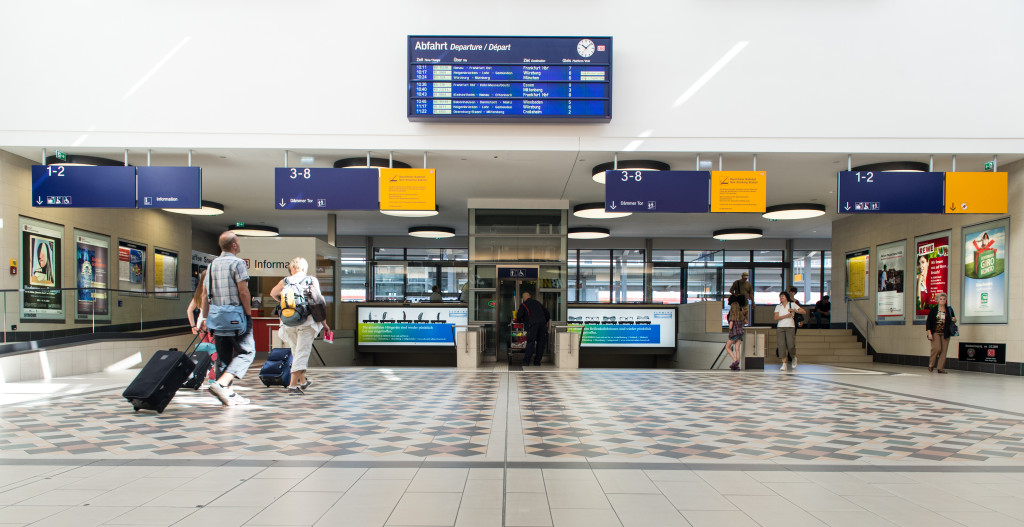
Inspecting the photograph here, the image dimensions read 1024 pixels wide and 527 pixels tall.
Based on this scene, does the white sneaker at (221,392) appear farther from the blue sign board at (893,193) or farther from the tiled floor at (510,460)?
the blue sign board at (893,193)

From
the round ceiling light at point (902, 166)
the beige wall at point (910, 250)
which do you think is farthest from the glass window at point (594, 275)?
the round ceiling light at point (902, 166)

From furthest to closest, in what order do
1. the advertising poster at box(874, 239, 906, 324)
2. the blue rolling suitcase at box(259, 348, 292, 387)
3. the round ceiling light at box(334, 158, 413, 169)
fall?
the advertising poster at box(874, 239, 906, 324) < the round ceiling light at box(334, 158, 413, 169) < the blue rolling suitcase at box(259, 348, 292, 387)

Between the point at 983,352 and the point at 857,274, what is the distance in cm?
567

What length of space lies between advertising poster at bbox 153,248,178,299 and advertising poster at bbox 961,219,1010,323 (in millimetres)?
18840

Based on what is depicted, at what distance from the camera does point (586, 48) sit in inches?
436

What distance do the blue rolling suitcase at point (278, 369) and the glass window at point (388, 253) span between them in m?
17.6

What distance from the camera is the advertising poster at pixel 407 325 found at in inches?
687

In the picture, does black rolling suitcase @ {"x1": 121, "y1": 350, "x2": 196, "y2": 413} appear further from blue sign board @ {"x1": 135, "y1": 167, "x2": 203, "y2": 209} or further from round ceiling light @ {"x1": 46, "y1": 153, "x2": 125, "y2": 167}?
round ceiling light @ {"x1": 46, "y1": 153, "x2": 125, "y2": 167}

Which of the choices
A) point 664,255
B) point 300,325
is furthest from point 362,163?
point 664,255

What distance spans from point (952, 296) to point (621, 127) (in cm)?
808

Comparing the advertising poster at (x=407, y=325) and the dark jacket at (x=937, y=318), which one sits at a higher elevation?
the dark jacket at (x=937, y=318)

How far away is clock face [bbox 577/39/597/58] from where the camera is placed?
1106 centimetres

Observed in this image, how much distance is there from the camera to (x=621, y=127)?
1127 centimetres

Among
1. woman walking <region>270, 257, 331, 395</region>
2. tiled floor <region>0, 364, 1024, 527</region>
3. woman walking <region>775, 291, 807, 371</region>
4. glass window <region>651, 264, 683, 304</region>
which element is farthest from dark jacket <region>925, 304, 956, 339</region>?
glass window <region>651, 264, 683, 304</region>
